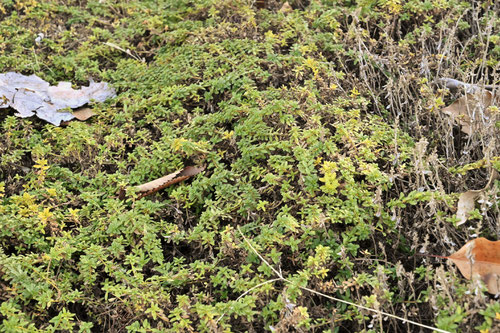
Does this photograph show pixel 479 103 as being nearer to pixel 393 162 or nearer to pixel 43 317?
pixel 393 162

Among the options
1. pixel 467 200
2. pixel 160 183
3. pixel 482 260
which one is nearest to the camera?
pixel 482 260

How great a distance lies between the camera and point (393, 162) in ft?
11.2

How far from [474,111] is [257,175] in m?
1.56

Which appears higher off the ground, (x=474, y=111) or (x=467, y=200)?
(x=474, y=111)

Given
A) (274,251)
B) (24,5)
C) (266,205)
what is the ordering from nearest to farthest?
(274,251), (266,205), (24,5)

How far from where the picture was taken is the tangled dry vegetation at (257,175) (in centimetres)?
292

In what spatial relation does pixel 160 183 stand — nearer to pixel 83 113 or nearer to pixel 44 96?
pixel 83 113

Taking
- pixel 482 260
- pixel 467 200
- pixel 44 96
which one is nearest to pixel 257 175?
pixel 467 200

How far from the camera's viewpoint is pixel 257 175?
11.6 ft

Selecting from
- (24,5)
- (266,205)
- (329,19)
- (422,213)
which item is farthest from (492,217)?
(24,5)

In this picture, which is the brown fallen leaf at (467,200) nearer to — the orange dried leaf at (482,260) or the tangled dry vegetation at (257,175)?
the tangled dry vegetation at (257,175)

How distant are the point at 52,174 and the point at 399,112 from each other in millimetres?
2645

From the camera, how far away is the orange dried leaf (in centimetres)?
274

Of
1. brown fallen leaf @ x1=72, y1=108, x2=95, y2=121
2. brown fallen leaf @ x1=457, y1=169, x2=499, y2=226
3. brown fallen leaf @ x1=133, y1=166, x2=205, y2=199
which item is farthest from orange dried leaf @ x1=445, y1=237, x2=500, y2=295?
brown fallen leaf @ x1=72, y1=108, x2=95, y2=121
